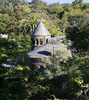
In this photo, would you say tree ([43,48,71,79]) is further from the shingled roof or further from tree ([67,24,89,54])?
tree ([67,24,89,54])

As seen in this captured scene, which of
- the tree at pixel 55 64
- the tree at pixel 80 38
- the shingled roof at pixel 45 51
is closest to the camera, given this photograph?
the tree at pixel 80 38

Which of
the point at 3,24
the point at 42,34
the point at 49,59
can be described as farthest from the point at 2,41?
the point at 3,24

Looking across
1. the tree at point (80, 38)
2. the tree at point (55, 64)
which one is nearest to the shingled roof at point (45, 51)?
the tree at point (55, 64)

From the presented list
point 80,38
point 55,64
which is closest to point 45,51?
point 55,64

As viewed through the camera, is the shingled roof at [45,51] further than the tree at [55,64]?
Yes

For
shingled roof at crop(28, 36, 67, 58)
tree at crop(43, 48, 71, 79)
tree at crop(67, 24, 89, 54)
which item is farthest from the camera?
shingled roof at crop(28, 36, 67, 58)

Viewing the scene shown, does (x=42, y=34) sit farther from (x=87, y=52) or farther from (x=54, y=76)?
(x=87, y=52)

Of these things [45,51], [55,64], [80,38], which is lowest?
[55,64]

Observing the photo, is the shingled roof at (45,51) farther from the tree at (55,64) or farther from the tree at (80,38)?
the tree at (80,38)

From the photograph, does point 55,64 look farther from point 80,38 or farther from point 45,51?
point 80,38

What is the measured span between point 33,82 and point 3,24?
65.2m

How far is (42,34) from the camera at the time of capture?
A: 1209 inches

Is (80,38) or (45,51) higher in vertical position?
(80,38)

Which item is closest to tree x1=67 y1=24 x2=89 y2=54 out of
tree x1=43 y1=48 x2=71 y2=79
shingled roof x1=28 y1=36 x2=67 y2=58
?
tree x1=43 y1=48 x2=71 y2=79
